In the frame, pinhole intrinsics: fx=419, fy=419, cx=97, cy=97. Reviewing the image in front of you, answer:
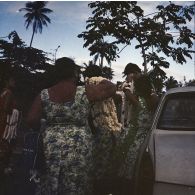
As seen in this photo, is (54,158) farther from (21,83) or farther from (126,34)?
(21,83)

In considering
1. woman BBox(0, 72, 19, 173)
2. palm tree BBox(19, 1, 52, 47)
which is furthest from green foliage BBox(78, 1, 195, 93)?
palm tree BBox(19, 1, 52, 47)

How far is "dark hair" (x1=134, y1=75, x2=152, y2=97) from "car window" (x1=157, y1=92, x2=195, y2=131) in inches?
51.9

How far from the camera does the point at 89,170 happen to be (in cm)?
366

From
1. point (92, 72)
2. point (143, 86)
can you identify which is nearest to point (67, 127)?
point (92, 72)

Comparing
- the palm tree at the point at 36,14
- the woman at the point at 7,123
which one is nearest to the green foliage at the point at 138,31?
the woman at the point at 7,123

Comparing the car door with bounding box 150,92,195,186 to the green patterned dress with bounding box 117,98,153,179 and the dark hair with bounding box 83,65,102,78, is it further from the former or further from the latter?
the dark hair with bounding box 83,65,102,78

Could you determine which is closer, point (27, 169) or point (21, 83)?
point (27, 169)

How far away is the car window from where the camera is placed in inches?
145

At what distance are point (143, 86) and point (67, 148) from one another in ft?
7.16

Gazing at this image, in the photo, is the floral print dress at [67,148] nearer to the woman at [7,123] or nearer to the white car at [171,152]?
the white car at [171,152]

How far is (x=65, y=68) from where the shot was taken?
367 cm

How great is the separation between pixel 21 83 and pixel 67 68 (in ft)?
113

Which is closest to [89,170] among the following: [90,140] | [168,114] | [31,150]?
[90,140]

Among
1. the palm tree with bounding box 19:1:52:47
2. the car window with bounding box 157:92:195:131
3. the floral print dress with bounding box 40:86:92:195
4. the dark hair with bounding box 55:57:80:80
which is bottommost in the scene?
the floral print dress with bounding box 40:86:92:195
